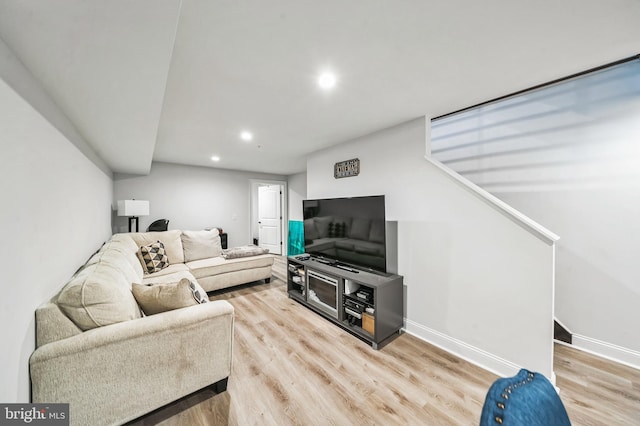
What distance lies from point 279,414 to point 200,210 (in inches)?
180

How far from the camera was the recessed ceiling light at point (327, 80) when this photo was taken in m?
1.60

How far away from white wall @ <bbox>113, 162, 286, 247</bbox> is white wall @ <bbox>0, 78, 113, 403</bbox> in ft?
10.8

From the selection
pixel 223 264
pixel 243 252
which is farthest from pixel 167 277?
pixel 243 252

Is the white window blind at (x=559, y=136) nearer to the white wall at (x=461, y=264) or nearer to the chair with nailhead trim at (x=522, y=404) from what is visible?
the white wall at (x=461, y=264)

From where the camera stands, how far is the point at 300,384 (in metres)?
1.68

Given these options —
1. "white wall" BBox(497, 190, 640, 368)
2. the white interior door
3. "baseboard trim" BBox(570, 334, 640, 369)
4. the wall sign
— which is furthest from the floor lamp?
"baseboard trim" BBox(570, 334, 640, 369)

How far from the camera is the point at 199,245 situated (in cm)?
384

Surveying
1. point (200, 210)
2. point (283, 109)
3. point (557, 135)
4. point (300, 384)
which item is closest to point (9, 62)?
point (283, 109)

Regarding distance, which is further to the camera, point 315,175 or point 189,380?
point 315,175

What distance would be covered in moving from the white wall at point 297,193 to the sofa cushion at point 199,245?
2.28 meters

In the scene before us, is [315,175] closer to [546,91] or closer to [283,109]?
[283,109]

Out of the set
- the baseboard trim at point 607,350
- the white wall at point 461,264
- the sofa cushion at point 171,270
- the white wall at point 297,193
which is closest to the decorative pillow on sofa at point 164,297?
the sofa cushion at point 171,270

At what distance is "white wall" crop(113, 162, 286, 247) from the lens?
4.41 m

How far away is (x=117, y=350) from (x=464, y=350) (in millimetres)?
2616
